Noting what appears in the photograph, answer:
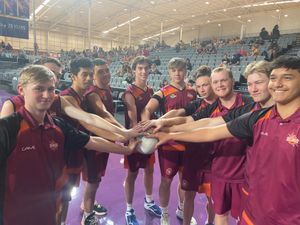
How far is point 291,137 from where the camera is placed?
1376 millimetres

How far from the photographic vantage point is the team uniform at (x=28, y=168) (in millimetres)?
1502

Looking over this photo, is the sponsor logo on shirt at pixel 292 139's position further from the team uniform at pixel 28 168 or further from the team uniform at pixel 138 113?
the team uniform at pixel 138 113

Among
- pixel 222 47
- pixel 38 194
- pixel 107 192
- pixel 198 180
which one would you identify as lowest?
pixel 107 192

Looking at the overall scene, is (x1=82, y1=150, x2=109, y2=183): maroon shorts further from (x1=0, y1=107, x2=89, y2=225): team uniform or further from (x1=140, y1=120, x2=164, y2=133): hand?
(x1=0, y1=107, x2=89, y2=225): team uniform

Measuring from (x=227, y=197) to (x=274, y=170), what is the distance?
806mm

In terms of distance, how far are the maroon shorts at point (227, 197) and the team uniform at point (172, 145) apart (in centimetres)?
65

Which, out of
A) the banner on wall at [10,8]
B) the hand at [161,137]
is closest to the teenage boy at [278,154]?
the hand at [161,137]

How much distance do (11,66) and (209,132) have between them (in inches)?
745

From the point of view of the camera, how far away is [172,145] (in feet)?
9.11

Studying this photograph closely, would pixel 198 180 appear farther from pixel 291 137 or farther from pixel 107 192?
pixel 107 192

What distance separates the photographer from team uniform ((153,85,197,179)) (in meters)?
2.79

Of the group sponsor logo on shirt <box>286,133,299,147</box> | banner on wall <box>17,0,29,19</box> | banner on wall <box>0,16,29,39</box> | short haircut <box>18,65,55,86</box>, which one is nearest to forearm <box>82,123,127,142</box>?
short haircut <box>18,65,55,86</box>

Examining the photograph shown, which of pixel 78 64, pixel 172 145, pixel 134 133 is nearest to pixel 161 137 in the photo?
pixel 134 133

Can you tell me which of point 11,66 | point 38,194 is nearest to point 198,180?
point 38,194
